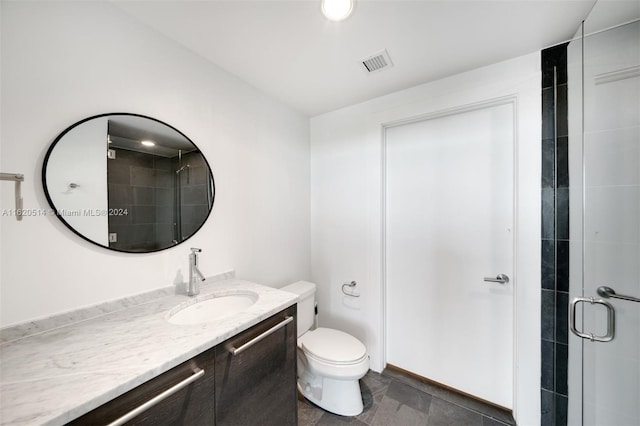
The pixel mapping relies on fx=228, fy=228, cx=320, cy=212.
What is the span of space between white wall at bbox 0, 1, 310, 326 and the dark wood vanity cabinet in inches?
24.0

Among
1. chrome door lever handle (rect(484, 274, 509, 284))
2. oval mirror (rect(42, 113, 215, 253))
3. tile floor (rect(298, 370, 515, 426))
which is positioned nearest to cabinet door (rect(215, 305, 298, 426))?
tile floor (rect(298, 370, 515, 426))

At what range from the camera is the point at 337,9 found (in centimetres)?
110

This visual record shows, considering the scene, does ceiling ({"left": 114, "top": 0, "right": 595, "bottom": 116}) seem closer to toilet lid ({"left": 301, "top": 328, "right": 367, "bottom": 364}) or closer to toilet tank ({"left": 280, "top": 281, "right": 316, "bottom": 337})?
toilet tank ({"left": 280, "top": 281, "right": 316, "bottom": 337})

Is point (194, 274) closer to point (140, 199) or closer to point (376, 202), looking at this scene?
point (140, 199)

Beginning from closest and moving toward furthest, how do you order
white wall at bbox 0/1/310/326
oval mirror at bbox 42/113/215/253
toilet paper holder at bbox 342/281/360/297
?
white wall at bbox 0/1/310/326
oval mirror at bbox 42/113/215/253
toilet paper holder at bbox 342/281/360/297

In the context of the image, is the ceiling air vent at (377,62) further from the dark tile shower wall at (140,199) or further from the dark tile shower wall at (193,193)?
the dark tile shower wall at (140,199)

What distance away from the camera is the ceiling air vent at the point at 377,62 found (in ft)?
4.70

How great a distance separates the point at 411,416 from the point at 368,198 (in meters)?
1.58

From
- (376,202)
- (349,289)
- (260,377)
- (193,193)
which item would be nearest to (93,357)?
(260,377)

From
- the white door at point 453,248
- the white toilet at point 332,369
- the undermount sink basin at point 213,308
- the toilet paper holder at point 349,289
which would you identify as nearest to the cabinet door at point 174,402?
the undermount sink basin at point 213,308

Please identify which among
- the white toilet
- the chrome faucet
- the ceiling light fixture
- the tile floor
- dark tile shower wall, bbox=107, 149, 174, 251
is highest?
the ceiling light fixture

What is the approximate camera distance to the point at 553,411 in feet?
4.49

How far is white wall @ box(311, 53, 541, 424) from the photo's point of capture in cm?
142

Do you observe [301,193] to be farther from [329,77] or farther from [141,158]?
[141,158]
